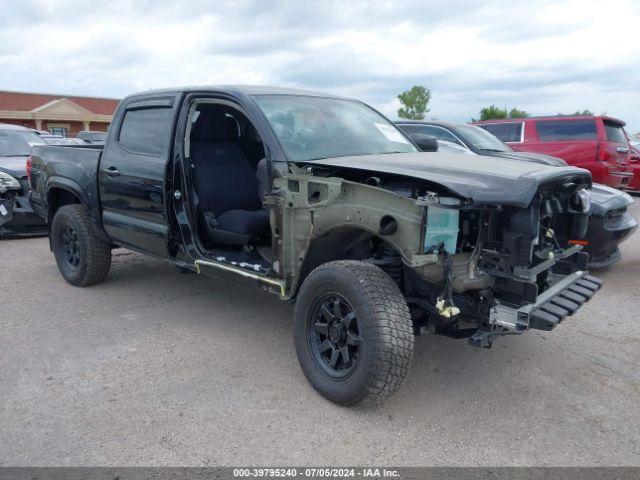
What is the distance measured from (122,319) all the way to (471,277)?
3.10 meters

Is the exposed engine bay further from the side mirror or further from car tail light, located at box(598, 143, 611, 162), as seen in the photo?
car tail light, located at box(598, 143, 611, 162)

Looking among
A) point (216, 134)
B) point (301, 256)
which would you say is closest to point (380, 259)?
point (301, 256)

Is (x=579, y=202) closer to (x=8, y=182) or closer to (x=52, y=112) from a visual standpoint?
(x=8, y=182)

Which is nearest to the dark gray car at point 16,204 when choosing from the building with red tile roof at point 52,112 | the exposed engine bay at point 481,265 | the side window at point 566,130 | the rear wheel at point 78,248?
the rear wheel at point 78,248

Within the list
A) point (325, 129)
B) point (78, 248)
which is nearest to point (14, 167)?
point (78, 248)

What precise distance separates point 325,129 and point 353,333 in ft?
5.37

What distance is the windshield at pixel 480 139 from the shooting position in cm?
840

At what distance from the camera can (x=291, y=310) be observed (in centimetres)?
500

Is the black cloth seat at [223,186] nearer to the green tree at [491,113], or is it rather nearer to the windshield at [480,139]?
the windshield at [480,139]

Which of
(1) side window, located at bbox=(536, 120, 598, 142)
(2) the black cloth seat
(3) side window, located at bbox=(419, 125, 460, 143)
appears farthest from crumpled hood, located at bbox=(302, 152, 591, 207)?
(1) side window, located at bbox=(536, 120, 598, 142)

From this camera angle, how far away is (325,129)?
4.12 meters

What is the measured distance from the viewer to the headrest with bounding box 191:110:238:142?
186 inches

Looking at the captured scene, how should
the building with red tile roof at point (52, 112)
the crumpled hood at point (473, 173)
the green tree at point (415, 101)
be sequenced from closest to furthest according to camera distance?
the crumpled hood at point (473, 173)
the building with red tile roof at point (52, 112)
the green tree at point (415, 101)

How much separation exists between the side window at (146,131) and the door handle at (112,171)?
213 millimetres
